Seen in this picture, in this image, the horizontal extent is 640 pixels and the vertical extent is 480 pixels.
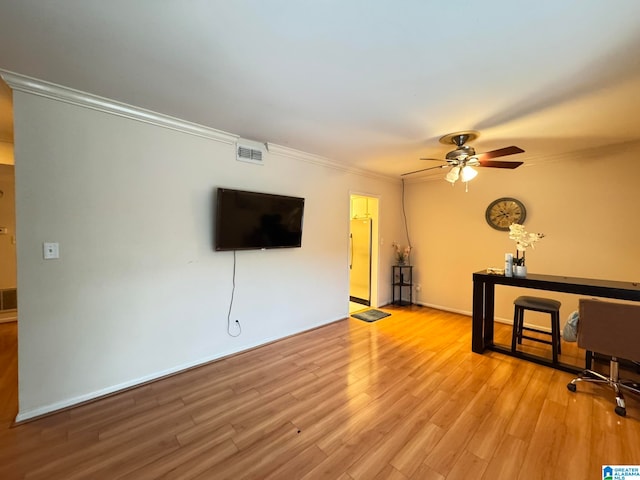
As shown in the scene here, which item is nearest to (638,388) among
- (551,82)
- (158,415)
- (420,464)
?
(420,464)

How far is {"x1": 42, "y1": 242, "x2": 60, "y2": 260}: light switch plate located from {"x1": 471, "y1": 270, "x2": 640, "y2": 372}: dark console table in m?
4.13

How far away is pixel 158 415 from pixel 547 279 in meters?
3.91

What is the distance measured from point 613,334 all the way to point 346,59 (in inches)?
118

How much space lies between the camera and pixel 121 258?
7.73 ft

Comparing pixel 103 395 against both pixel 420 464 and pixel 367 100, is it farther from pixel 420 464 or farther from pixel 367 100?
pixel 367 100

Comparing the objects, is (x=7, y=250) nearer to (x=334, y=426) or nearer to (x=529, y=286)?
(x=334, y=426)

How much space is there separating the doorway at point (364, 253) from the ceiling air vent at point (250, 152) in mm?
2189

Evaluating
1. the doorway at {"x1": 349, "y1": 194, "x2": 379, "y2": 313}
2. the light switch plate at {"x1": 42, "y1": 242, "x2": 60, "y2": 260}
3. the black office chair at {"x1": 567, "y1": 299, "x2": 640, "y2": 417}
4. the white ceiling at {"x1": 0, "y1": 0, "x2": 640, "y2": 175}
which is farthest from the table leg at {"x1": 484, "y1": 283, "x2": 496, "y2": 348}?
the light switch plate at {"x1": 42, "y1": 242, "x2": 60, "y2": 260}

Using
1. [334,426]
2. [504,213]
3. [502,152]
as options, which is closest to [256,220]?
[334,426]

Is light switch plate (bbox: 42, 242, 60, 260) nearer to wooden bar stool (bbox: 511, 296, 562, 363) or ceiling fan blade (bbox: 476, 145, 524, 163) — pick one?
ceiling fan blade (bbox: 476, 145, 524, 163)

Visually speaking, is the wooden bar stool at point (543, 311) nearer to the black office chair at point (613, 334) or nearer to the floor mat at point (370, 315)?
the black office chair at point (613, 334)

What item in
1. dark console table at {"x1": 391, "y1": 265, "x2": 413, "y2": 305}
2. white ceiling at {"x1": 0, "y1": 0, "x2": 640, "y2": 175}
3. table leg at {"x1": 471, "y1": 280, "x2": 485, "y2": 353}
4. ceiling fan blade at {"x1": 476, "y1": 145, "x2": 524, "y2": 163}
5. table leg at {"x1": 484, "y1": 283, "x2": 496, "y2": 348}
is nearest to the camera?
white ceiling at {"x1": 0, "y1": 0, "x2": 640, "y2": 175}

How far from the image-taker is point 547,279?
2.89 metres

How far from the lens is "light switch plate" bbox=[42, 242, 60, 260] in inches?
80.1
